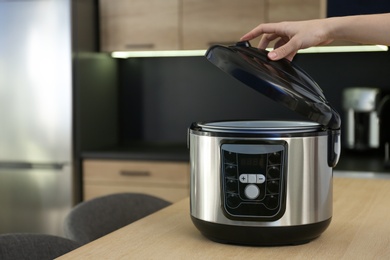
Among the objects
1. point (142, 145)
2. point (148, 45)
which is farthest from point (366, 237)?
point (142, 145)

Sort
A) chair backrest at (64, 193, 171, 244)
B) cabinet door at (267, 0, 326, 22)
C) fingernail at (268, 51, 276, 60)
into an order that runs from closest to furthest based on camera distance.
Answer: fingernail at (268, 51, 276, 60)
chair backrest at (64, 193, 171, 244)
cabinet door at (267, 0, 326, 22)

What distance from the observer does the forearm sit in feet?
3.51

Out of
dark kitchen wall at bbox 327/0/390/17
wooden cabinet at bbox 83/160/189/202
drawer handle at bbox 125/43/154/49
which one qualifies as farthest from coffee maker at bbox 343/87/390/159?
drawer handle at bbox 125/43/154/49

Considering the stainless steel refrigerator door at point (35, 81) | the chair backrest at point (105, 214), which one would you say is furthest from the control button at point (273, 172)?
the stainless steel refrigerator door at point (35, 81)

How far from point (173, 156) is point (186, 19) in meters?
0.69

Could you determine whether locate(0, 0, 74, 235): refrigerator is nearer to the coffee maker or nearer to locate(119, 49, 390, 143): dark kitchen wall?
locate(119, 49, 390, 143): dark kitchen wall

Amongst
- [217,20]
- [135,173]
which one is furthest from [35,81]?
[217,20]

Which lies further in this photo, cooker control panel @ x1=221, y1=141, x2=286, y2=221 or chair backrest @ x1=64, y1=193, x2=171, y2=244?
chair backrest @ x1=64, y1=193, x2=171, y2=244

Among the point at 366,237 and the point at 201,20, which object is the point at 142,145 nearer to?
the point at 201,20

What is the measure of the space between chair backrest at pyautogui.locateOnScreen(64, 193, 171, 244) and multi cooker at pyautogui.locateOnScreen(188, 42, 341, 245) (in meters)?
0.59

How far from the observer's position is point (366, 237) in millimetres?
1121

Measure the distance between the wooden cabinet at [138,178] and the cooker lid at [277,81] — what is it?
2081 millimetres

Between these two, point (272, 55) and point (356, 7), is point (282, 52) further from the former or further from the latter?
point (356, 7)

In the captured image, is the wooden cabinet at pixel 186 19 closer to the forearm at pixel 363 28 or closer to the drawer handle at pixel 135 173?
the drawer handle at pixel 135 173
